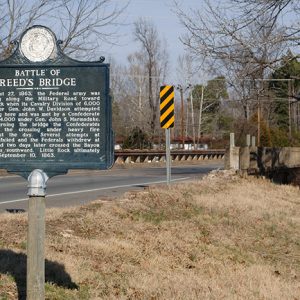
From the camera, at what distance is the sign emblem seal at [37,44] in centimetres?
589

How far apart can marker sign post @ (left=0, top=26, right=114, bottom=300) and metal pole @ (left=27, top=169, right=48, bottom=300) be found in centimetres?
19

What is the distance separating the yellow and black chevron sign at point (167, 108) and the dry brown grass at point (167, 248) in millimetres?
2236

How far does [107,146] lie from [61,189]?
14.6 meters

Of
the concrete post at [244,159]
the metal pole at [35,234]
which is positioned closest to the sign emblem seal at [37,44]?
Answer: the metal pole at [35,234]

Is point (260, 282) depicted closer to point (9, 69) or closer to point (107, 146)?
point (107, 146)

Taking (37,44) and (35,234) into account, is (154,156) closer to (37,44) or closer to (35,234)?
(37,44)

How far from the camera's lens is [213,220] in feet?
42.0

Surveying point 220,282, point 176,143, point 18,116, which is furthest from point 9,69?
point 176,143

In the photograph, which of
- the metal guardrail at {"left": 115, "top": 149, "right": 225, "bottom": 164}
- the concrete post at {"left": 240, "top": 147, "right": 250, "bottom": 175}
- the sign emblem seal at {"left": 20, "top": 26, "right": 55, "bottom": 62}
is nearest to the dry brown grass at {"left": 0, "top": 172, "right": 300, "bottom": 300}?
the sign emblem seal at {"left": 20, "top": 26, "right": 55, "bottom": 62}

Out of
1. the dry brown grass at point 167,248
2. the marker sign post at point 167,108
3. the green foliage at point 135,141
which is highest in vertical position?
the marker sign post at point 167,108

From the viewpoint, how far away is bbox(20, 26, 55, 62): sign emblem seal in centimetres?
589

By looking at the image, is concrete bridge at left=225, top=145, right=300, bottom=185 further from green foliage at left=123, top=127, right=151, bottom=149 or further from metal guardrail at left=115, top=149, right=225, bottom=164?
green foliage at left=123, top=127, right=151, bottom=149

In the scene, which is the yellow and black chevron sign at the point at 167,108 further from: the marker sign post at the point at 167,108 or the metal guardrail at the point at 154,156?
the metal guardrail at the point at 154,156

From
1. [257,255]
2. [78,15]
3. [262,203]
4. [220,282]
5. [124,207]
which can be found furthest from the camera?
[78,15]
